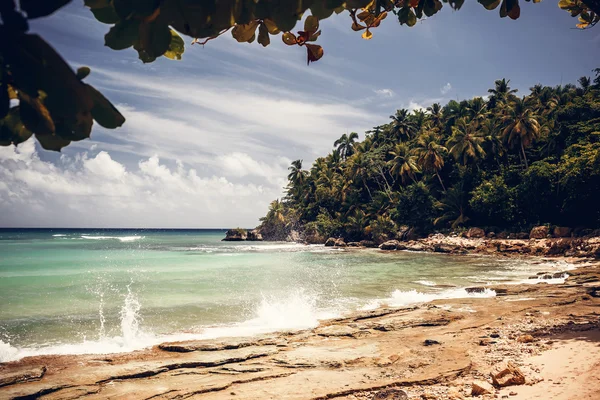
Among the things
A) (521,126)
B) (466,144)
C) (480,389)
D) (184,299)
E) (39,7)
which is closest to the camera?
(39,7)

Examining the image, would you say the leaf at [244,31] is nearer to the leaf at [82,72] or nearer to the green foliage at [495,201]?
the leaf at [82,72]

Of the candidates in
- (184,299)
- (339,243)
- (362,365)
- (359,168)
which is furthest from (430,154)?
(362,365)

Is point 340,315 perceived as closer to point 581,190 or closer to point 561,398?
point 561,398

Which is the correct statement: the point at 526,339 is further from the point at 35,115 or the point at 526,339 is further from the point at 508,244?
the point at 508,244

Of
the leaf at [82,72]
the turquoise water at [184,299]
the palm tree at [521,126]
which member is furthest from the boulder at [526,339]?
the palm tree at [521,126]

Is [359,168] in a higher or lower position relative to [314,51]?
higher

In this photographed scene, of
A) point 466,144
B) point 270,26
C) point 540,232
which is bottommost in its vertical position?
point 540,232

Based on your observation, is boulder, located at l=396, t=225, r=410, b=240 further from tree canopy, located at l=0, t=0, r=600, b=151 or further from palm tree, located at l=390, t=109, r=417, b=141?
tree canopy, located at l=0, t=0, r=600, b=151

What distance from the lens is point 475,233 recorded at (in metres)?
33.3

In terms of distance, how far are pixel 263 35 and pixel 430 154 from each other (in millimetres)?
38604

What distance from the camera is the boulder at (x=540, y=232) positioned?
28234mm

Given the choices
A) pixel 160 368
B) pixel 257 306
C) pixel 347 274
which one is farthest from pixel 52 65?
pixel 347 274

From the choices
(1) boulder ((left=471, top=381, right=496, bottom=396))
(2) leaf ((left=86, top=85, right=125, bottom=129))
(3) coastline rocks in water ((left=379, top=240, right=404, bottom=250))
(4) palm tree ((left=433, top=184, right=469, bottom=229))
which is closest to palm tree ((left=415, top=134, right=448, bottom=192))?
(4) palm tree ((left=433, top=184, right=469, bottom=229))

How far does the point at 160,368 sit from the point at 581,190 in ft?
97.7
